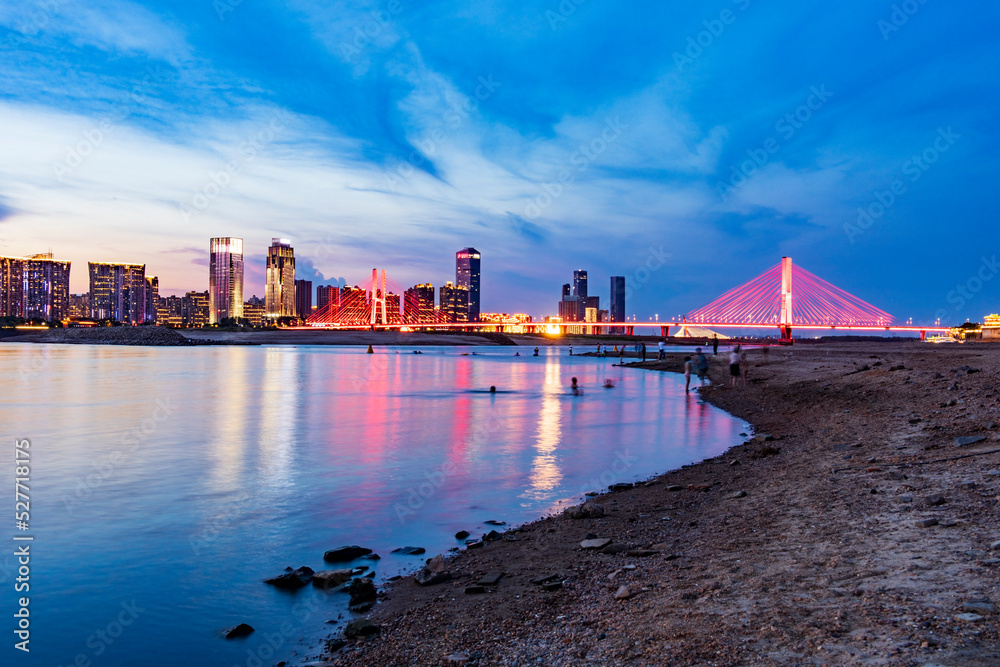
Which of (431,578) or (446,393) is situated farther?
(446,393)

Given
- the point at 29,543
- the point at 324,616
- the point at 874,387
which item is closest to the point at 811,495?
the point at 324,616

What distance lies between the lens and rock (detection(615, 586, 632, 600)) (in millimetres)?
6236

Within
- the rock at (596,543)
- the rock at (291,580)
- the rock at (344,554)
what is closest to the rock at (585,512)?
the rock at (596,543)

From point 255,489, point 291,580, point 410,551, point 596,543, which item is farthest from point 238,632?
point 255,489

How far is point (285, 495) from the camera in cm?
1279

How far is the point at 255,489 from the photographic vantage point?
1331 centimetres

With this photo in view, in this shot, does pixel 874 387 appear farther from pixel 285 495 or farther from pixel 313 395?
pixel 313 395

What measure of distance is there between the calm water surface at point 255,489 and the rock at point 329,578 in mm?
172

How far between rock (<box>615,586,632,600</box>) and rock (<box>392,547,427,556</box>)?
12.2 feet

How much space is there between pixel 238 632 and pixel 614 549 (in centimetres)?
444

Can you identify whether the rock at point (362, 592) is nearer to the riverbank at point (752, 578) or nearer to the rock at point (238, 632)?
the riverbank at point (752, 578)

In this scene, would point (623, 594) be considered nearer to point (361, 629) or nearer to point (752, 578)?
point (752, 578)

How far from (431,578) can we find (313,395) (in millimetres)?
28732

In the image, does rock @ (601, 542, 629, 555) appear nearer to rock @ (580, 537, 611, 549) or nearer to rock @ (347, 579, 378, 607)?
rock @ (580, 537, 611, 549)
